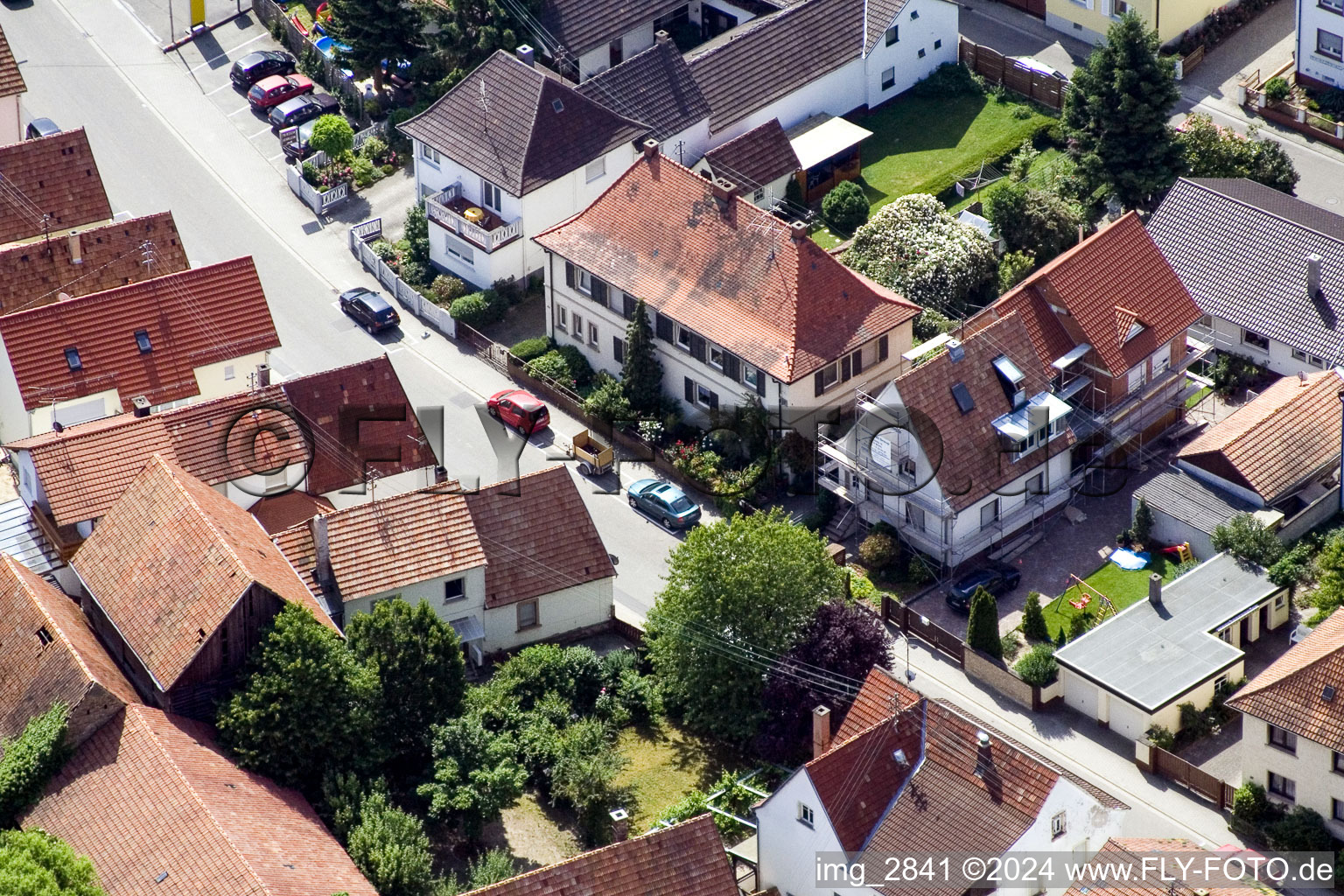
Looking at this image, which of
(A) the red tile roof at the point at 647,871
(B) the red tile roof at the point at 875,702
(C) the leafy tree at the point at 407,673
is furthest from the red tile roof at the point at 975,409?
(A) the red tile roof at the point at 647,871

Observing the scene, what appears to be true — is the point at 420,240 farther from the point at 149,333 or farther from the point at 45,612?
the point at 45,612

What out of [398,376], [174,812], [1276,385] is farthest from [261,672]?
[1276,385]

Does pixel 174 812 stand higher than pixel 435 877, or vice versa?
pixel 174 812

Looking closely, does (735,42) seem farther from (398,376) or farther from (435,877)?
(435,877)

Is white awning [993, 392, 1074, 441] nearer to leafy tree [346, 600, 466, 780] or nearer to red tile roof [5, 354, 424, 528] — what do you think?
red tile roof [5, 354, 424, 528]

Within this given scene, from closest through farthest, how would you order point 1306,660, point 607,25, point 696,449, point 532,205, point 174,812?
point 174,812 → point 1306,660 → point 696,449 → point 532,205 → point 607,25
